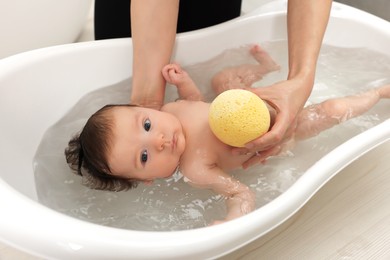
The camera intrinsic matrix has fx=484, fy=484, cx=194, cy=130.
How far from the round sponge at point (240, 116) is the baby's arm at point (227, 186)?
0.43ft

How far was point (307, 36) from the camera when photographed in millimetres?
1190

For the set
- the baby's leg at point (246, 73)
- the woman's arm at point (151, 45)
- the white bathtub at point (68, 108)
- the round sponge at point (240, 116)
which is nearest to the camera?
the white bathtub at point (68, 108)

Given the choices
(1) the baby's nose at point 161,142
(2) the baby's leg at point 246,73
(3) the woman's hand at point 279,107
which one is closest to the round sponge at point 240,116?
(3) the woman's hand at point 279,107

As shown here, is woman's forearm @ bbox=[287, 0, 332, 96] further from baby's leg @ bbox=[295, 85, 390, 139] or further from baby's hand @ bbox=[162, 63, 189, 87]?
baby's hand @ bbox=[162, 63, 189, 87]

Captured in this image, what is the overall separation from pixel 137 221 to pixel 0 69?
49cm

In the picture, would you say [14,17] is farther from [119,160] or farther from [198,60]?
[119,160]

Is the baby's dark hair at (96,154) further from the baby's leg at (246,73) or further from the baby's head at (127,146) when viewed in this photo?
the baby's leg at (246,73)

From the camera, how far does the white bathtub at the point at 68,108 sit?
80 centimetres

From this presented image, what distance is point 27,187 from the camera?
108 centimetres

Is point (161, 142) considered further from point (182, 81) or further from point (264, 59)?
point (264, 59)

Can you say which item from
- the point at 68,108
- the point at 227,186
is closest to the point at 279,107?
the point at 227,186

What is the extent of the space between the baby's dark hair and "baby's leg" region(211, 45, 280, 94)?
15.0 inches

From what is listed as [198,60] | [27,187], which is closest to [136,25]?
[198,60]

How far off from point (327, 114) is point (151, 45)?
49 cm
